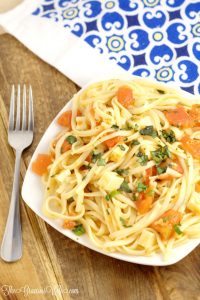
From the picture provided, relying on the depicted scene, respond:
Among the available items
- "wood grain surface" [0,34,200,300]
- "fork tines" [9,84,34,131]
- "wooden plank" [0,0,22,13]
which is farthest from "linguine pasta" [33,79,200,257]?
"wooden plank" [0,0,22,13]

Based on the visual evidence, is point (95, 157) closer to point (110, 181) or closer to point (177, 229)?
point (110, 181)

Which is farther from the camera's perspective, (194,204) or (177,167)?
(177,167)

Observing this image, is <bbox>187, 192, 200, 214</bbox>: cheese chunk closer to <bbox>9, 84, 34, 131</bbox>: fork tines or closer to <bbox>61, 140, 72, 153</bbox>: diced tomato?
<bbox>61, 140, 72, 153</bbox>: diced tomato

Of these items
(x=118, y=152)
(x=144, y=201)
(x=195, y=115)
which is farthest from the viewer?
(x=195, y=115)

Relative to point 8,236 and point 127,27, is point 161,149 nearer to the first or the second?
point 8,236

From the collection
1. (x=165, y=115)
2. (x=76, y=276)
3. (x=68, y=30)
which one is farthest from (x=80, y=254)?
(x=68, y=30)

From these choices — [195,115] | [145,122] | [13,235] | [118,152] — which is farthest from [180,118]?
[13,235]
